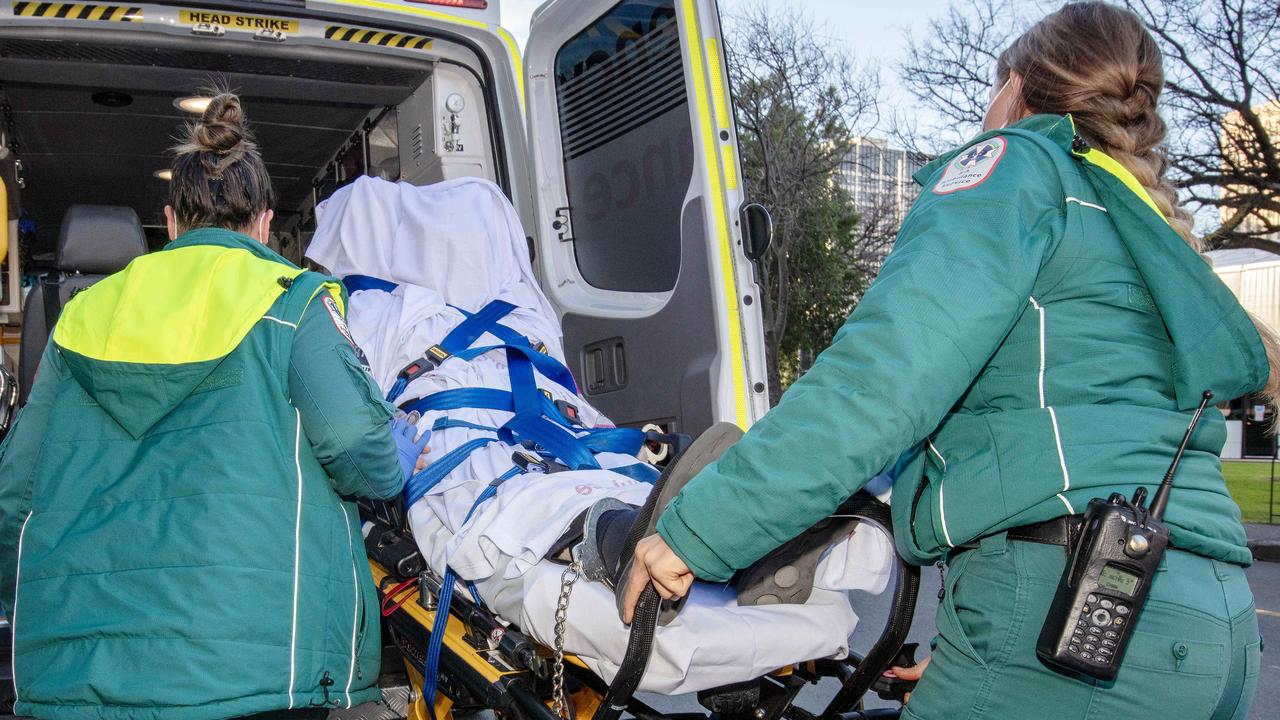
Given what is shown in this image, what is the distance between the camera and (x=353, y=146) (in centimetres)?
608

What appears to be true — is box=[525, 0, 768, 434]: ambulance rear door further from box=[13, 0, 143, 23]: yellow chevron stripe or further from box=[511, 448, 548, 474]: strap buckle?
box=[13, 0, 143, 23]: yellow chevron stripe

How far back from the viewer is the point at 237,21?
3977mm

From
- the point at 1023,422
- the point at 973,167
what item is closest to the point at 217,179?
the point at 973,167

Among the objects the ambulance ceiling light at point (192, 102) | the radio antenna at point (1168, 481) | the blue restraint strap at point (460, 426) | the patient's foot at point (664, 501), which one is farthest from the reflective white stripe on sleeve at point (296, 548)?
the ambulance ceiling light at point (192, 102)

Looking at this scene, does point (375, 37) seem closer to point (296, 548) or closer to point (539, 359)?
point (539, 359)

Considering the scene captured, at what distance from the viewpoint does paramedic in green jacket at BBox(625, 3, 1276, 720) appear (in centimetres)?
140

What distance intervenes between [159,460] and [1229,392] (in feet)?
5.75

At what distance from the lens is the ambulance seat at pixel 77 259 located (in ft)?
12.4

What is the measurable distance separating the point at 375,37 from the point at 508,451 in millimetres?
2294

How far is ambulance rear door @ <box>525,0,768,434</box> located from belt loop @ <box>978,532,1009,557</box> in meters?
1.95

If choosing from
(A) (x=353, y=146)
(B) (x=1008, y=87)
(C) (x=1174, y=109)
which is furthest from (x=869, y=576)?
(C) (x=1174, y=109)

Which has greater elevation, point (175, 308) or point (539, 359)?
point (175, 308)

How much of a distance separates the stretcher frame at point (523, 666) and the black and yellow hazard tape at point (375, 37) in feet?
7.60

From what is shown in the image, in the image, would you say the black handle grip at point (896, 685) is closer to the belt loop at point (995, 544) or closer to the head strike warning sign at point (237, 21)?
the belt loop at point (995, 544)
